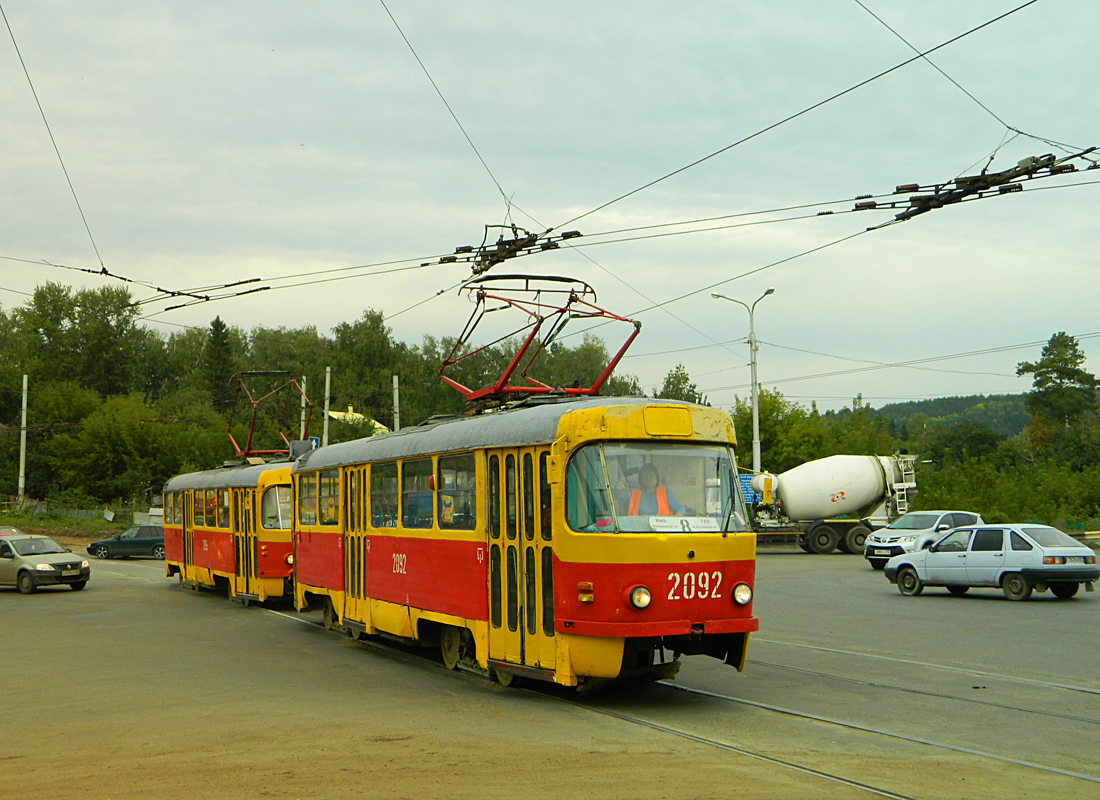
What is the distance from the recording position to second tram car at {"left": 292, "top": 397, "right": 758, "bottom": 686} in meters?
9.40

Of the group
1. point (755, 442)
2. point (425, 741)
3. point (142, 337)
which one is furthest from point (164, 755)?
point (142, 337)

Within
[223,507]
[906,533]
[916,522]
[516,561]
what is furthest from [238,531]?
[916,522]

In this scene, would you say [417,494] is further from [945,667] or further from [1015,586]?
[1015,586]

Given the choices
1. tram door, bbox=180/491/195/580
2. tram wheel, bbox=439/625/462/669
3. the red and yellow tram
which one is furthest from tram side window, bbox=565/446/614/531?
tram door, bbox=180/491/195/580

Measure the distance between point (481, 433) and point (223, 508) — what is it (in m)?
14.5

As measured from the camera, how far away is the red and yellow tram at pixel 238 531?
21.4 metres

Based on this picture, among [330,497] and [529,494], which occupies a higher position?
[529,494]

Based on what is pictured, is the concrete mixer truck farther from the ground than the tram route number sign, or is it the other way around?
the tram route number sign

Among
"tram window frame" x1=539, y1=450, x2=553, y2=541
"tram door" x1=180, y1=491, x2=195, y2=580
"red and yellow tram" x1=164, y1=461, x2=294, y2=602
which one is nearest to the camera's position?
"tram window frame" x1=539, y1=450, x2=553, y2=541

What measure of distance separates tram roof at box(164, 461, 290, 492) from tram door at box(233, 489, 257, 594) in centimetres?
27

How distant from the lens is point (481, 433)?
1130 cm

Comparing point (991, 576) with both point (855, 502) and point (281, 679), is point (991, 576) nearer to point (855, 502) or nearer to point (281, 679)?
point (281, 679)

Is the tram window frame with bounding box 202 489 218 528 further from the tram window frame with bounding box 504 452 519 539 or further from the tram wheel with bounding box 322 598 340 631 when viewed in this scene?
the tram window frame with bounding box 504 452 519 539

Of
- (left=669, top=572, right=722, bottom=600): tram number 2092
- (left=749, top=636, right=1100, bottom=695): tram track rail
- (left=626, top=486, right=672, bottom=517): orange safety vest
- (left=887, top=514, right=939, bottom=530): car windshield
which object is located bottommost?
(left=749, top=636, right=1100, bottom=695): tram track rail
